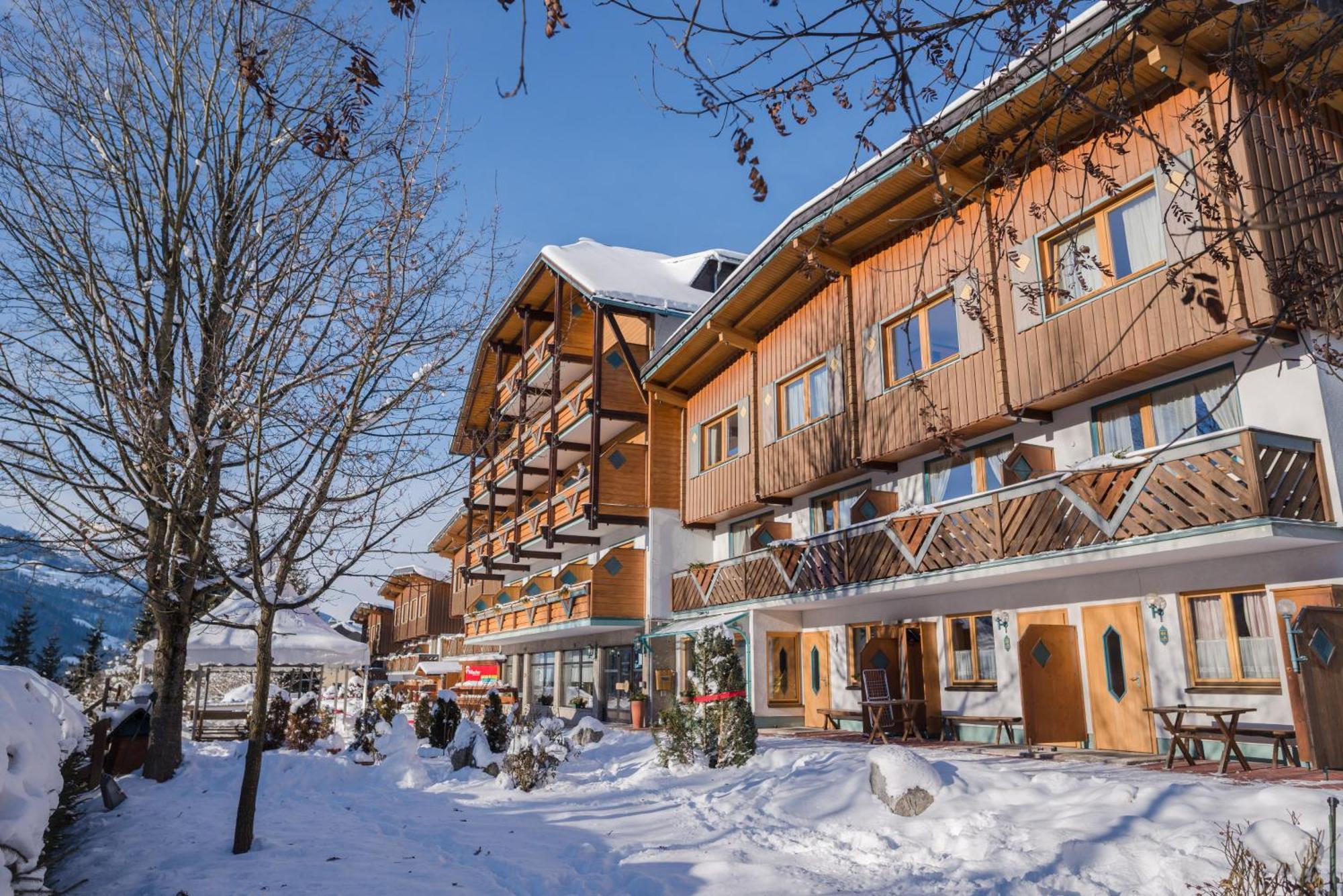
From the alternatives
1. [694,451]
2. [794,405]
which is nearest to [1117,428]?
[794,405]

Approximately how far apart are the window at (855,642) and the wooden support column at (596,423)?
879 centimetres

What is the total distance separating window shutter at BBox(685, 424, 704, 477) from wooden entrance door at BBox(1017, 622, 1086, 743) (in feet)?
41.4

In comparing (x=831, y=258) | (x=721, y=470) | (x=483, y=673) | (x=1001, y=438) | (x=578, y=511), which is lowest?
(x=483, y=673)

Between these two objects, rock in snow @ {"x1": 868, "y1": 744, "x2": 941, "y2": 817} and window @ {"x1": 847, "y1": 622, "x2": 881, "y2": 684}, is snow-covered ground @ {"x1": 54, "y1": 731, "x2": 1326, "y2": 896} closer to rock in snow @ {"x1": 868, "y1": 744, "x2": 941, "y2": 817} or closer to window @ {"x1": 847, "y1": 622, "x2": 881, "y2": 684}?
rock in snow @ {"x1": 868, "y1": 744, "x2": 941, "y2": 817}

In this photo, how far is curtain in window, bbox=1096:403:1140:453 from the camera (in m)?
13.5

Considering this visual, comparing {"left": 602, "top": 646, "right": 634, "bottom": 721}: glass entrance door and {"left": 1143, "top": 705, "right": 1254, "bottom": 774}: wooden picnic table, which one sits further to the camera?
{"left": 602, "top": 646, "right": 634, "bottom": 721}: glass entrance door

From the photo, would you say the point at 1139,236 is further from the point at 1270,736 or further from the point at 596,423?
the point at 596,423

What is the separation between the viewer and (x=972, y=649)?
52.9 ft

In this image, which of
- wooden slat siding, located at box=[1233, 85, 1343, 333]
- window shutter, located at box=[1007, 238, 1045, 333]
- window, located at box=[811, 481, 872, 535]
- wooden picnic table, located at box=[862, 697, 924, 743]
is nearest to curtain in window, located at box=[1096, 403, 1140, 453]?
window shutter, located at box=[1007, 238, 1045, 333]

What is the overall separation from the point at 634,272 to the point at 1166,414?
1996 centimetres

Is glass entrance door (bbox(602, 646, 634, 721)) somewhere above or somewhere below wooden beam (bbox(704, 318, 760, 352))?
below

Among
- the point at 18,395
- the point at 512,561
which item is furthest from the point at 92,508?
the point at 512,561

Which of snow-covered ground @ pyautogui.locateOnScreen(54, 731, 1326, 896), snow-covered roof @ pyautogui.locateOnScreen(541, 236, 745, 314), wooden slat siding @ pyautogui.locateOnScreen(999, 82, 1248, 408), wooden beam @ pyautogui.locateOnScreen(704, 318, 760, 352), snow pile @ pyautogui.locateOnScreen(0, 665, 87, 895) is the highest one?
snow-covered roof @ pyautogui.locateOnScreen(541, 236, 745, 314)

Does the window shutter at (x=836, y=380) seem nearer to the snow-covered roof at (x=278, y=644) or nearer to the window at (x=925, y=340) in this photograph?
the window at (x=925, y=340)
